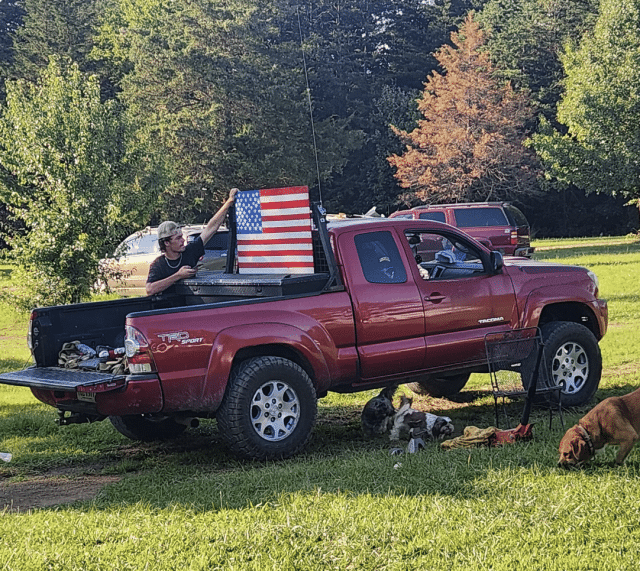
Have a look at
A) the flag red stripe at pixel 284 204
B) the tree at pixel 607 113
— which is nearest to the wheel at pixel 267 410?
the flag red stripe at pixel 284 204

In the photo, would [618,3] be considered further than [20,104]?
Yes

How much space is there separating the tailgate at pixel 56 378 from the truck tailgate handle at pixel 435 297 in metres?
2.88

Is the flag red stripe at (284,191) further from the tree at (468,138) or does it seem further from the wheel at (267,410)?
the tree at (468,138)

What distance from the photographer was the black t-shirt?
28.4 ft

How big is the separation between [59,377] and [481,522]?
3.79 metres

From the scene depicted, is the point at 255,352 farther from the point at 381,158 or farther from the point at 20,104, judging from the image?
the point at 381,158

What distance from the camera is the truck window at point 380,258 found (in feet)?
26.2

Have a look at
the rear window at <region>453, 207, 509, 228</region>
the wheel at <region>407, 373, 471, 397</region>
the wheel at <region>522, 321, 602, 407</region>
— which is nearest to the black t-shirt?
the wheel at <region>407, 373, 471, 397</region>

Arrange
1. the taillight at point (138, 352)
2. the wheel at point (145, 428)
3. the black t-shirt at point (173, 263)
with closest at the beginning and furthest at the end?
the taillight at point (138, 352) → the wheel at point (145, 428) → the black t-shirt at point (173, 263)

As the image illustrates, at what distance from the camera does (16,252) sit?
48.8ft

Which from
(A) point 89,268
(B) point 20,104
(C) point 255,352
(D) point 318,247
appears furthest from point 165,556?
(B) point 20,104

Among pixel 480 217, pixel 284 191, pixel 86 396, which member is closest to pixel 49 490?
pixel 86 396

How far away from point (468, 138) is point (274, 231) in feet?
129

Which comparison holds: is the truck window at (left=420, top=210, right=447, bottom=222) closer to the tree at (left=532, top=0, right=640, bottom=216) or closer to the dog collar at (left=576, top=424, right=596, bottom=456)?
the tree at (left=532, top=0, right=640, bottom=216)
